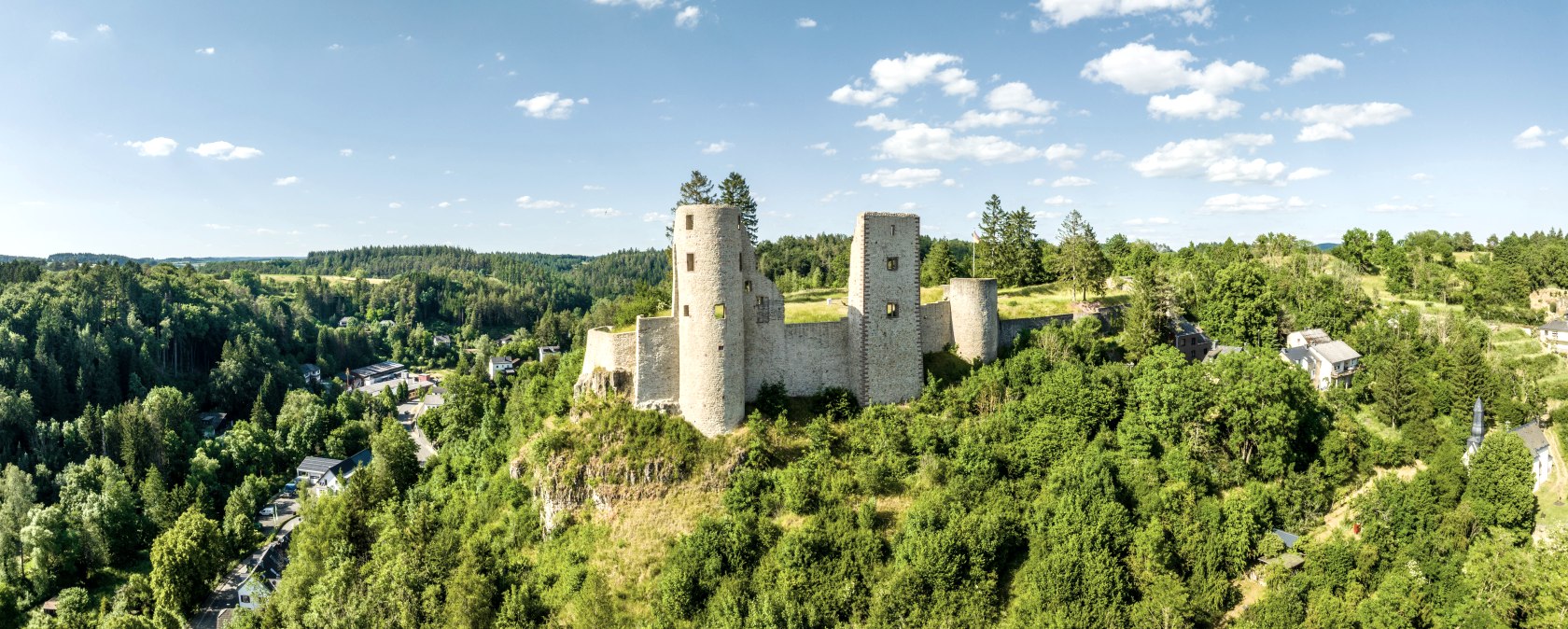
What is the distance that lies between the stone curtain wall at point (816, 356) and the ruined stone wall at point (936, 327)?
4.50m

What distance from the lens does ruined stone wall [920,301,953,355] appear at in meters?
37.2

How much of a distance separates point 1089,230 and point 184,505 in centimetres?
6846

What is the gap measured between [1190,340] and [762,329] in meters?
27.7

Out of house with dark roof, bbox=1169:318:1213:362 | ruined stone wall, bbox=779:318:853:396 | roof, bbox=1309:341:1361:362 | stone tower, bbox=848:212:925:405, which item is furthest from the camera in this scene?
house with dark roof, bbox=1169:318:1213:362

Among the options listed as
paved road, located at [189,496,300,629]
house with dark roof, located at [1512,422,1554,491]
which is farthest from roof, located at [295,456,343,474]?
house with dark roof, located at [1512,422,1554,491]

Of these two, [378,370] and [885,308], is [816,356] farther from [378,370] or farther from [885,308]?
[378,370]

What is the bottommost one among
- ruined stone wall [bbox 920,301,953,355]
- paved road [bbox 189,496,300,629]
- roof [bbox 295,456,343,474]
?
paved road [bbox 189,496,300,629]

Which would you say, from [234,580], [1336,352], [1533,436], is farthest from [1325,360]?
[234,580]

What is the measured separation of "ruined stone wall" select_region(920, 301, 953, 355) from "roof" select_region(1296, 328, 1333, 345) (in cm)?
2595

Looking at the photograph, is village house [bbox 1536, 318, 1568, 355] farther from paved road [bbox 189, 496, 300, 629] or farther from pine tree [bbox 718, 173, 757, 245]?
paved road [bbox 189, 496, 300, 629]

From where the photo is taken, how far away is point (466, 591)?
29.2 metres

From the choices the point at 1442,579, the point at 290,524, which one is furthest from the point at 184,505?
the point at 1442,579

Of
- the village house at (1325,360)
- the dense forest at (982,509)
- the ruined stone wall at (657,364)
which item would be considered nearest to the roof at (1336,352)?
the village house at (1325,360)

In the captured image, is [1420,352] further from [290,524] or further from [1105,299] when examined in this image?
[290,524]
